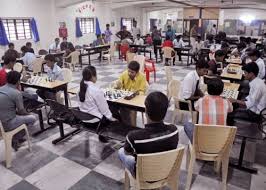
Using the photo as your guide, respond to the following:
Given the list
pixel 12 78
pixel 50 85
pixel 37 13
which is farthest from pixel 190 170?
Result: pixel 37 13

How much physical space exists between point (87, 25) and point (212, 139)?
1047 cm

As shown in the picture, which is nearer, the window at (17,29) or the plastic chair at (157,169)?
the plastic chair at (157,169)

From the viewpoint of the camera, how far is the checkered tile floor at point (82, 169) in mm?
2408

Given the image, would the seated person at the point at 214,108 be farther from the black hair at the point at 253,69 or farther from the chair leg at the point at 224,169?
the black hair at the point at 253,69

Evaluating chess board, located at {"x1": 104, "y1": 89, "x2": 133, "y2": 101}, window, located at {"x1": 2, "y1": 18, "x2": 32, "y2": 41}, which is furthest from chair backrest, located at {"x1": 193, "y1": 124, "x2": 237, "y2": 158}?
window, located at {"x1": 2, "y1": 18, "x2": 32, "y2": 41}

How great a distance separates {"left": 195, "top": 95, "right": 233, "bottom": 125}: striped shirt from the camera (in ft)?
7.51

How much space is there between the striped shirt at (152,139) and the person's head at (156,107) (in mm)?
56

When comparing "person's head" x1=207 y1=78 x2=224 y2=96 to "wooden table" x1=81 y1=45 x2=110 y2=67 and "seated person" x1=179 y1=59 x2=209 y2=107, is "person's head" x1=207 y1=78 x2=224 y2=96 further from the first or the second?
"wooden table" x1=81 y1=45 x2=110 y2=67

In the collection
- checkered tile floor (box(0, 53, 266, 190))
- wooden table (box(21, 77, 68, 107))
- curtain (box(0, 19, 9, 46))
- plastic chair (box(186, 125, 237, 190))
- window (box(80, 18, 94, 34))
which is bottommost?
checkered tile floor (box(0, 53, 266, 190))

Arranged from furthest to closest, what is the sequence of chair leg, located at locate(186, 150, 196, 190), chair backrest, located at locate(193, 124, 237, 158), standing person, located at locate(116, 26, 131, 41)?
standing person, located at locate(116, 26, 131, 41) → chair leg, located at locate(186, 150, 196, 190) → chair backrest, located at locate(193, 124, 237, 158)

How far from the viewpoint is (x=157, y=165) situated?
164cm

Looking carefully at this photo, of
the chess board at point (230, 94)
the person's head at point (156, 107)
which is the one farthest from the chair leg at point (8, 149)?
the chess board at point (230, 94)

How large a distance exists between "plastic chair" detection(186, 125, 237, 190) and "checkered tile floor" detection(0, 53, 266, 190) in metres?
0.34

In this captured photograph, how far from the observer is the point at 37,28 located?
8.80 m
